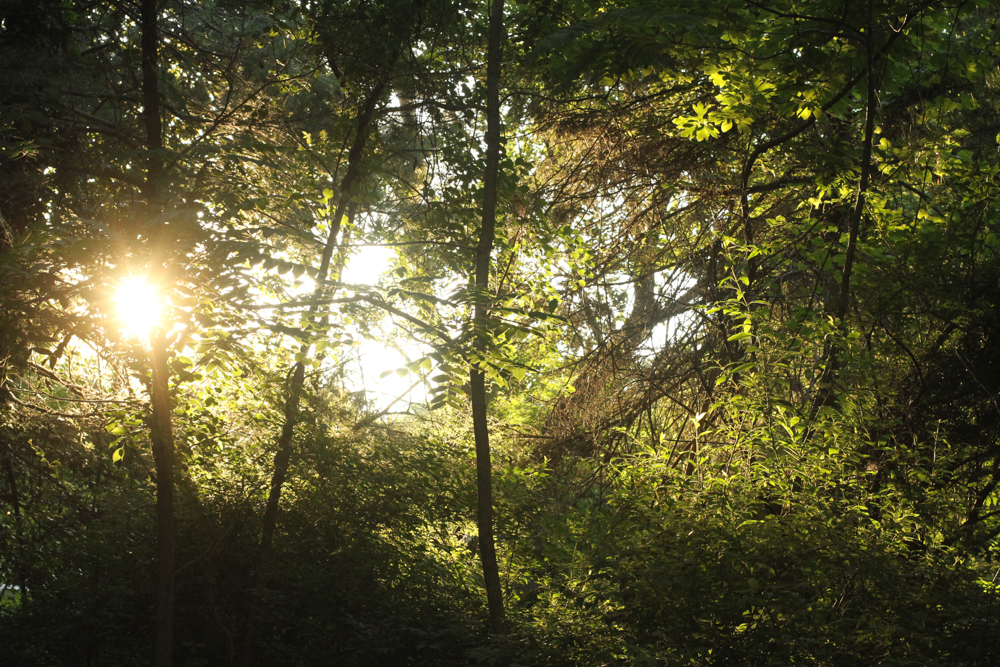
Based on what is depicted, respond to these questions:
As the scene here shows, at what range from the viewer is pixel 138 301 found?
4.00m

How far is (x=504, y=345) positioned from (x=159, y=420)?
2.31 m

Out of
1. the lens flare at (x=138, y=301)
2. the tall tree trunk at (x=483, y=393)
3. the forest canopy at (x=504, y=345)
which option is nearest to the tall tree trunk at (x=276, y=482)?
the forest canopy at (x=504, y=345)

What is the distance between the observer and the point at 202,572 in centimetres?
572

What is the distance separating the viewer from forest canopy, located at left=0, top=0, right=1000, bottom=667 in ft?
12.8

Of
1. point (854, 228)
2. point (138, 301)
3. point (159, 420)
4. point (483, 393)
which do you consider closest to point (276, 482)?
point (159, 420)

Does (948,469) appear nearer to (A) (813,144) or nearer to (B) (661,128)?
(A) (813,144)

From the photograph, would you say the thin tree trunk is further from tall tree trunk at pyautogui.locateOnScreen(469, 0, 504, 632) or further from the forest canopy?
tall tree trunk at pyautogui.locateOnScreen(469, 0, 504, 632)

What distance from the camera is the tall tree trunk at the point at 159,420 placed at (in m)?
4.48

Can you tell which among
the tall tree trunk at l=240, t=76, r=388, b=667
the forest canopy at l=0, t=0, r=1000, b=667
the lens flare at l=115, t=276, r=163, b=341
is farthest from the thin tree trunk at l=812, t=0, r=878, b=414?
the lens flare at l=115, t=276, r=163, b=341

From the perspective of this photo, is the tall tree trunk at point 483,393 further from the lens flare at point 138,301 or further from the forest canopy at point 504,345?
the lens flare at point 138,301

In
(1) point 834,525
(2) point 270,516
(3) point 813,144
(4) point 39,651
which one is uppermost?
(3) point 813,144

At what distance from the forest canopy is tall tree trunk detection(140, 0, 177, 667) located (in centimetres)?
2

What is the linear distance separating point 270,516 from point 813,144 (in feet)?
17.5

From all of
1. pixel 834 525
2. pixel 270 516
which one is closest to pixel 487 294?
pixel 834 525
